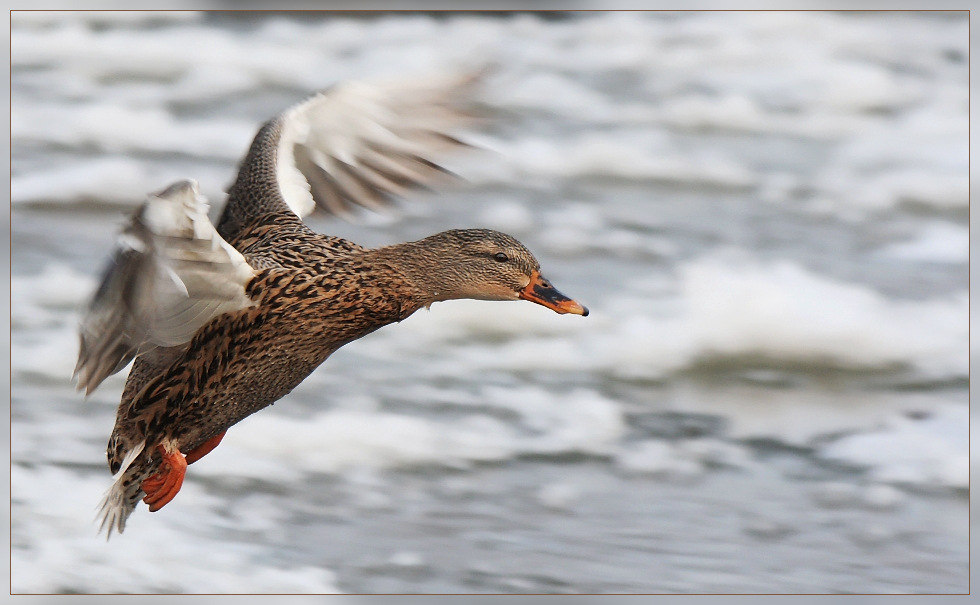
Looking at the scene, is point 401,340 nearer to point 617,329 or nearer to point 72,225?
point 617,329

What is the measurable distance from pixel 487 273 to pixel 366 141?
3.34 ft

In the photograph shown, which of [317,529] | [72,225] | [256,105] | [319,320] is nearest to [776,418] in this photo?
[317,529]

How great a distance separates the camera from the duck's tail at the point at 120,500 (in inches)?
178

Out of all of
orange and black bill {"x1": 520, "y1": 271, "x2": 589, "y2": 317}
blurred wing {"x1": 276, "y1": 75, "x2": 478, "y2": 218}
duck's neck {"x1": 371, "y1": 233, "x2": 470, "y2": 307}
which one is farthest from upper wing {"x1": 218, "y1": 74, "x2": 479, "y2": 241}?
orange and black bill {"x1": 520, "y1": 271, "x2": 589, "y2": 317}

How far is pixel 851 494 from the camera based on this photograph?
6.66 metres

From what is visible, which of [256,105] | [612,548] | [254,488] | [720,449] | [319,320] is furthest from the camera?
[256,105]

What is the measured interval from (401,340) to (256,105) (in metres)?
3.74

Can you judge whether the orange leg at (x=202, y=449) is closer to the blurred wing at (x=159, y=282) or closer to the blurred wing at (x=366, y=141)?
the blurred wing at (x=159, y=282)

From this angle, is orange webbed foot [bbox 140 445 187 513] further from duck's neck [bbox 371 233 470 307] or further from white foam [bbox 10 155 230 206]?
white foam [bbox 10 155 230 206]

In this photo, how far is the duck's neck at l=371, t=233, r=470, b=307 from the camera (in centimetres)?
419

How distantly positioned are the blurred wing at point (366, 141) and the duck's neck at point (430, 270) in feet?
2.20

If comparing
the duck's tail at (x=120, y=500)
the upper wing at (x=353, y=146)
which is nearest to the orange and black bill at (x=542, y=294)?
the upper wing at (x=353, y=146)

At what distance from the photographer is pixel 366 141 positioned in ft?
16.3

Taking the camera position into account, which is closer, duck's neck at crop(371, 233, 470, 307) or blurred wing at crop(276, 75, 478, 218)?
duck's neck at crop(371, 233, 470, 307)
